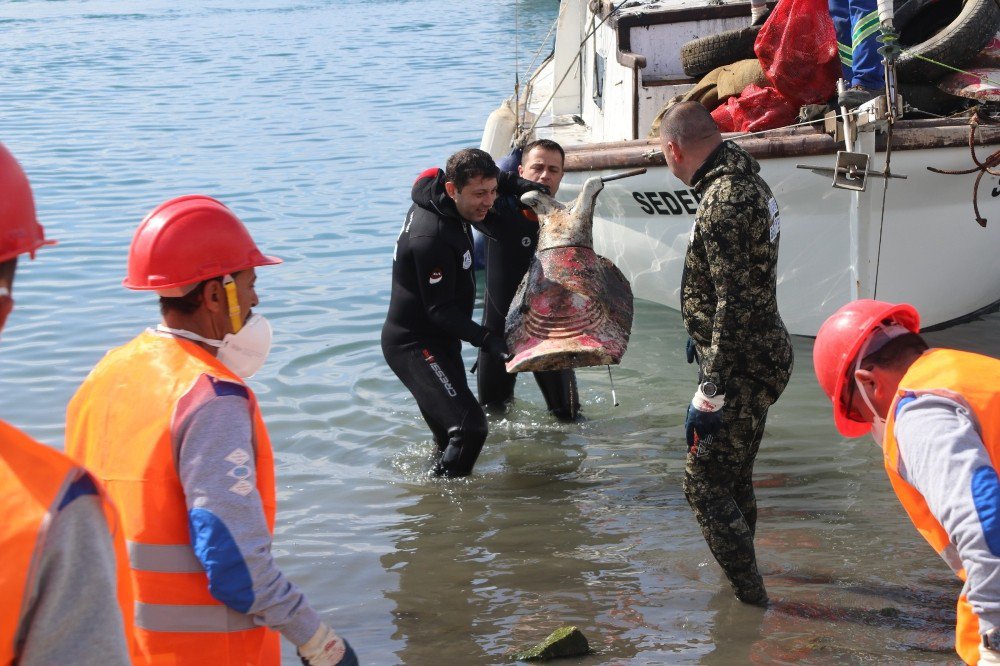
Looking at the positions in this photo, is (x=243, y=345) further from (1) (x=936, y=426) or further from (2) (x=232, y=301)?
(1) (x=936, y=426)

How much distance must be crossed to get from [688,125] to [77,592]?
3379 millimetres

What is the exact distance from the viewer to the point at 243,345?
2.74 meters

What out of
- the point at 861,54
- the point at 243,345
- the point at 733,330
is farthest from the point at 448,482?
the point at 243,345

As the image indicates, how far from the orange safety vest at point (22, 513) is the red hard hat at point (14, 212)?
273mm

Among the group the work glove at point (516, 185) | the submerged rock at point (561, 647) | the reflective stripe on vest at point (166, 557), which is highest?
the reflective stripe on vest at point (166, 557)

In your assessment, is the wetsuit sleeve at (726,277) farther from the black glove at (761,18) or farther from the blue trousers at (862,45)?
the black glove at (761,18)

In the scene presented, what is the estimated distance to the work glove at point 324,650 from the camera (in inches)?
100

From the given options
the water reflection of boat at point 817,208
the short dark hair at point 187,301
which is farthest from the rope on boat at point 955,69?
the short dark hair at point 187,301

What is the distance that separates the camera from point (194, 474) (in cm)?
235

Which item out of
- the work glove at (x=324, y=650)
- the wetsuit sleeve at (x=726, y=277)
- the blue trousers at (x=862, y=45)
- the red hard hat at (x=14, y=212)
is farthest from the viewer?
the blue trousers at (x=862, y=45)

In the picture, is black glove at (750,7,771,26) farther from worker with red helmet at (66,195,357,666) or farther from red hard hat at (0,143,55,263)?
red hard hat at (0,143,55,263)

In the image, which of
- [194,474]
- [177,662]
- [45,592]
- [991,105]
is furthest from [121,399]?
[991,105]

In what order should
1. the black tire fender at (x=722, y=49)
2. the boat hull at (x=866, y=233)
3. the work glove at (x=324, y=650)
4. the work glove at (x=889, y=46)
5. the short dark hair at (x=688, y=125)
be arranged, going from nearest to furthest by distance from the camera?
the work glove at (x=324, y=650) → the short dark hair at (x=688, y=125) → the work glove at (x=889, y=46) → the boat hull at (x=866, y=233) → the black tire fender at (x=722, y=49)

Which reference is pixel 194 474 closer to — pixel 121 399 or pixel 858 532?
pixel 121 399
